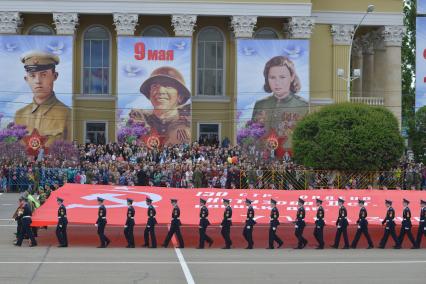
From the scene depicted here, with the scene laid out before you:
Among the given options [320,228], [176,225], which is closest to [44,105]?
[176,225]

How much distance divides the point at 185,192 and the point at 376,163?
14462 mm

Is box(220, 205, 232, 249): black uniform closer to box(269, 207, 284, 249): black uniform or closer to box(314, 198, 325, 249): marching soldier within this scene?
box(269, 207, 284, 249): black uniform

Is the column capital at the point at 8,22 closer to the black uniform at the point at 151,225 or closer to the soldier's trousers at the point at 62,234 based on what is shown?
the soldier's trousers at the point at 62,234

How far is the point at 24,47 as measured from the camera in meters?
47.6

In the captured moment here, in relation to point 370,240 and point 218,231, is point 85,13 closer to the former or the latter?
point 218,231

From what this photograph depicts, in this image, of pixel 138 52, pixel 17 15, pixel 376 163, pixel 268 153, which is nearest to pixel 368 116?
pixel 376 163

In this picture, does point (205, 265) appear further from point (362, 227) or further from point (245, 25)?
point (245, 25)

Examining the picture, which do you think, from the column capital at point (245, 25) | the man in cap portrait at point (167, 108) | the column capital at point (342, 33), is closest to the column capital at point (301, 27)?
the column capital at point (245, 25)

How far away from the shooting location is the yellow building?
50.7 m

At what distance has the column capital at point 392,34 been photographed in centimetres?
5506

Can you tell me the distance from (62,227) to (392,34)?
36115 millimetres

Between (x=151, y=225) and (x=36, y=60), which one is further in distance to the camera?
(x=36, y=60)

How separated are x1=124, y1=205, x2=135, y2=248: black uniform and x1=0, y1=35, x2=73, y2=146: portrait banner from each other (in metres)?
23.6

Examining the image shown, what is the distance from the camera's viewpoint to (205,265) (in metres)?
20.8
